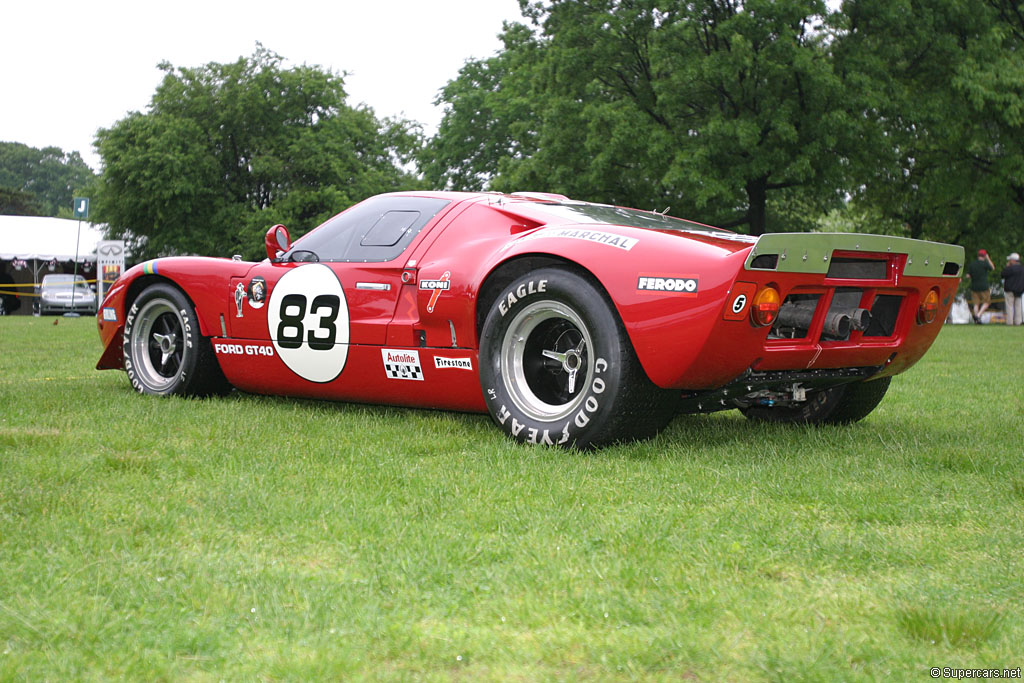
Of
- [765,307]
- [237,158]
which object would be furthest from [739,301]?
[237,158]

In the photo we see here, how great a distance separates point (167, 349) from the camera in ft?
20.5

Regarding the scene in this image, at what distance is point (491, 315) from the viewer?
4.45 metres

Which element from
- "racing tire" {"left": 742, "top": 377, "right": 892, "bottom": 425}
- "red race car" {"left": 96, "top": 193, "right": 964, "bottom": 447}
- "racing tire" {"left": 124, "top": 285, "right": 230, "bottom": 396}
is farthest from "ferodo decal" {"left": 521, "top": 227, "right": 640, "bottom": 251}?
"racing tire" {"left": 124, "top": 285, "right": 230, "bottom": 396}

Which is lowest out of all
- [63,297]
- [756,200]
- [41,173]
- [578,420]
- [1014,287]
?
[63,297]

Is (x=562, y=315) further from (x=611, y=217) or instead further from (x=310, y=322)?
(x=310, y=322)

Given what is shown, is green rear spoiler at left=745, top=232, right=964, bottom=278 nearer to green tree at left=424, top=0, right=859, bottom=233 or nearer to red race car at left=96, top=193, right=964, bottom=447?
A: red race car at left=96, top=193, right=964, bottom=447

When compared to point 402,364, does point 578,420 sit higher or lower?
lower

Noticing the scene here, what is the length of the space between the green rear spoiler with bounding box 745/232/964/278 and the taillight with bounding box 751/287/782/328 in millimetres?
104

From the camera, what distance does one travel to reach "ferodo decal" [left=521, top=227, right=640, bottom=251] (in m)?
4.13

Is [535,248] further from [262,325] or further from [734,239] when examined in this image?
[262,325]

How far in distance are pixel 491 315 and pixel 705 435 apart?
1210 millimetres

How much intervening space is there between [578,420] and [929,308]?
177 cm

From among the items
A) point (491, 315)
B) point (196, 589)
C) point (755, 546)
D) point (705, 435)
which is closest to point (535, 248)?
point (491, 315)

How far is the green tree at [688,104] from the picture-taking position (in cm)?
2089
